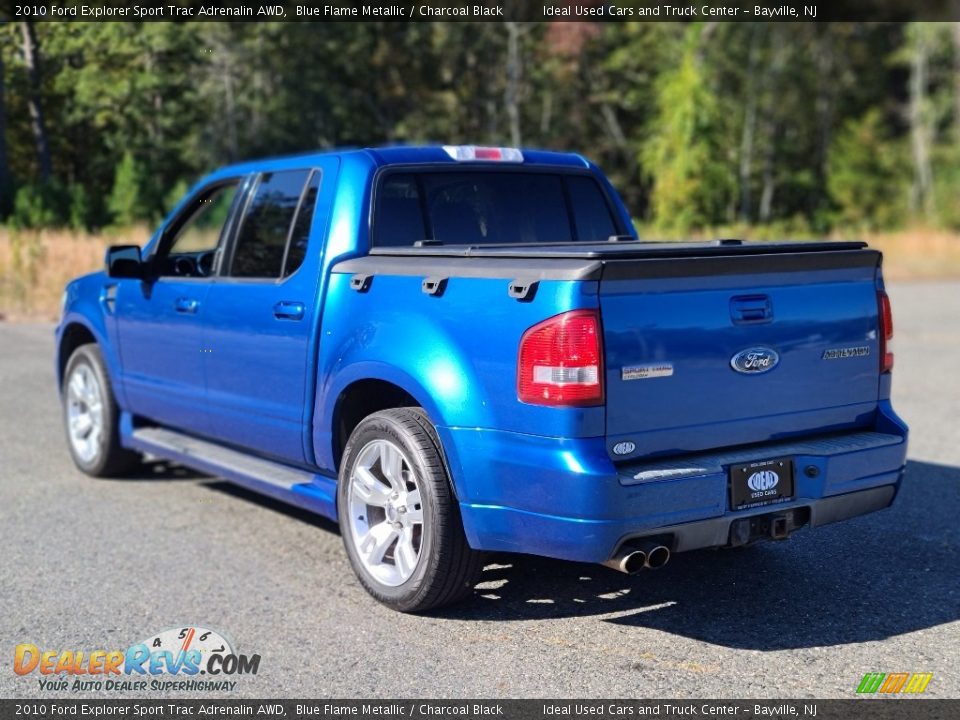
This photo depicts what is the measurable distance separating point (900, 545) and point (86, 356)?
5112 millimetres

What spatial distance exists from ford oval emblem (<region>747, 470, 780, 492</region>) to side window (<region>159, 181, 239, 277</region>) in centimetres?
330

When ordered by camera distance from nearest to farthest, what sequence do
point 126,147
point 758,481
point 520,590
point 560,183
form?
point 758,481, point 520,590, point 560,183, point 126,147

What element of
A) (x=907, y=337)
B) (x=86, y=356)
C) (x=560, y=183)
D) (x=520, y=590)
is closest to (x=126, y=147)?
(x=86, y=356)

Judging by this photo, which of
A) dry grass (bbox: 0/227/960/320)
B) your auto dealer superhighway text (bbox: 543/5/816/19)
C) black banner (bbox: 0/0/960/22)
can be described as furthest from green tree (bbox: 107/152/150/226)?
your auto dealer superhighway text (bbox: 543/5/816/19)

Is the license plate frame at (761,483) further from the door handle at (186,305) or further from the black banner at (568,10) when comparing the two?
the black banner at (568,10)

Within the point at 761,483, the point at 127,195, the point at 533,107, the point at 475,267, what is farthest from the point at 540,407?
the point at 533,107

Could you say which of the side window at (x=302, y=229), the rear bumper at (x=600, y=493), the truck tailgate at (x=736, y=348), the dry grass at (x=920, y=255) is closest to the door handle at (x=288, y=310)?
the side window at (x=302, y=229)

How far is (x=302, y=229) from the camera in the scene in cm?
559

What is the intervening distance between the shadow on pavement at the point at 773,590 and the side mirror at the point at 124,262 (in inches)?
112

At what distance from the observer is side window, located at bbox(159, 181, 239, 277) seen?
650cm

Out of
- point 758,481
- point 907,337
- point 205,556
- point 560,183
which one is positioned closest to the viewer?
point 758,481

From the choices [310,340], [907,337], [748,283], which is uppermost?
[748,283]

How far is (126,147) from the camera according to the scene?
1695cm

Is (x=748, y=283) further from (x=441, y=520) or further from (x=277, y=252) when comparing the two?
(x=277, y=252)
